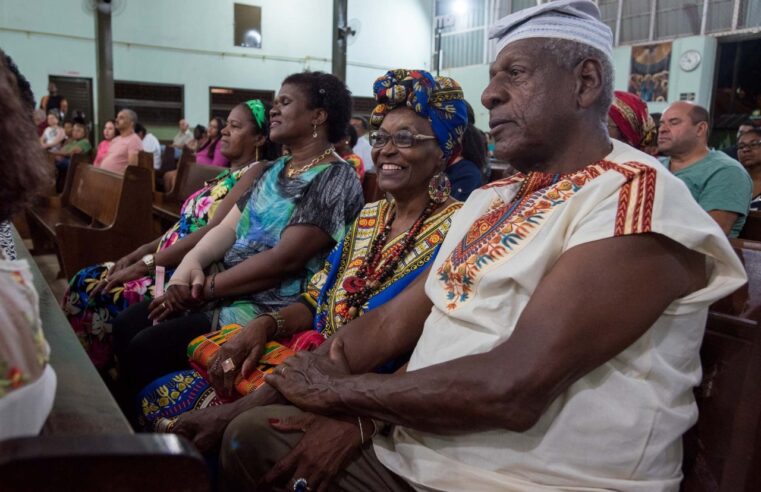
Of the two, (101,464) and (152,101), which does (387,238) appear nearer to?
(101,464)

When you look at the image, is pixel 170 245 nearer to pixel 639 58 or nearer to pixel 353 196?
pixel 353 196

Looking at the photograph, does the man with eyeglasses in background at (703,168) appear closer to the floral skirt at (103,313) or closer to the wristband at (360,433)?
the wristband at (360,433)

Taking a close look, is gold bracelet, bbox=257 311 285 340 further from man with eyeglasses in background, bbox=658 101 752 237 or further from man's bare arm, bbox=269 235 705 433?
man with eyeglasses in background, bbox=658 101 752 237

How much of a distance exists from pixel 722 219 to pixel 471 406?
8.44ft

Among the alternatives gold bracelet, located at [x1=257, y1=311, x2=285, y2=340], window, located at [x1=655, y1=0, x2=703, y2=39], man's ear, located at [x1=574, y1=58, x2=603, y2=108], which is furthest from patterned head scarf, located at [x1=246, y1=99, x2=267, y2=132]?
window, located at [x1=655, y1=0, x2=703, y2=39]

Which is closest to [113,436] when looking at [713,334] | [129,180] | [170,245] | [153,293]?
[713,334]

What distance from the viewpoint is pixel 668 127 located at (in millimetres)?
3859

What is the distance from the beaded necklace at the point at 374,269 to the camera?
1854mm

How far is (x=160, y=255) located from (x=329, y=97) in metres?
1.06

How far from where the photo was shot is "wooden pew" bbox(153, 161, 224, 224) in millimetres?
4609

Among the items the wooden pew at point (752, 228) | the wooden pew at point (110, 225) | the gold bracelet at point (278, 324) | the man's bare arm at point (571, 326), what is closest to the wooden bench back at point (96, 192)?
the wooden pew at point (110, 225)

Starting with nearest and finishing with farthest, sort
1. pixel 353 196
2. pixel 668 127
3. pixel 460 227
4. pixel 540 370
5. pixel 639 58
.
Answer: pixel 540 370 → pixel 460 227 → pixel 353 196 → pixel 668 127 → pixel 639 58

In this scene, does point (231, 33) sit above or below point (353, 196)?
above

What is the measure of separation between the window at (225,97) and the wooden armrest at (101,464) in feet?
54.9
